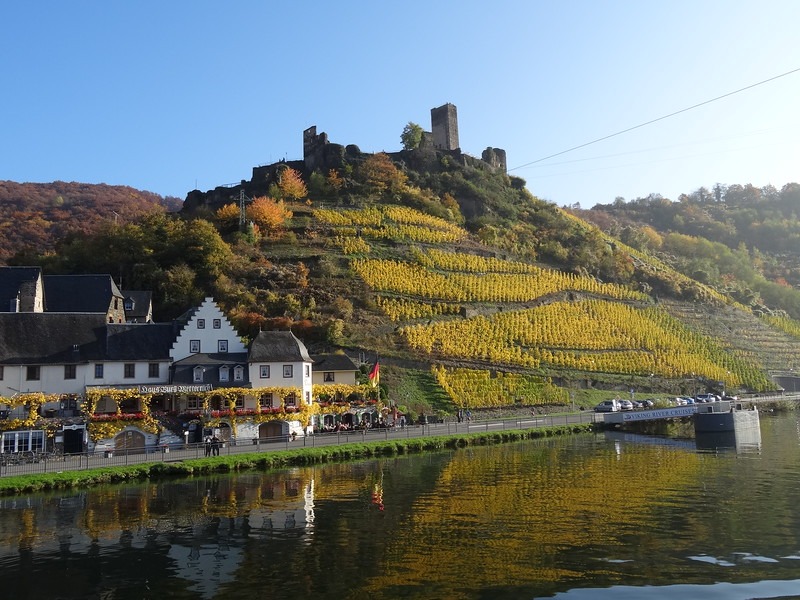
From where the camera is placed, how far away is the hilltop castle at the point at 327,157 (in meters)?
88.8

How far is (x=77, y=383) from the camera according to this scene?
144ft

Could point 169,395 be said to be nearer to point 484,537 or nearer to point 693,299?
point 484,537

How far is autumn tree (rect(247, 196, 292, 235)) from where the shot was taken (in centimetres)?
7588

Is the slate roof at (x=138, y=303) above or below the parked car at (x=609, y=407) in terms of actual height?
above

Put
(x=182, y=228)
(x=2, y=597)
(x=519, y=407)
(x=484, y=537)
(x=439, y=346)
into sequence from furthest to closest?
(x=182, y=228)
(x=439, y=346)
(x=519, y=407)
(x=484, y=537)
(x=2, y=597)

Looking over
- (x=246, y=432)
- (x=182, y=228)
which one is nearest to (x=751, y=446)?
(x=246, y=432)

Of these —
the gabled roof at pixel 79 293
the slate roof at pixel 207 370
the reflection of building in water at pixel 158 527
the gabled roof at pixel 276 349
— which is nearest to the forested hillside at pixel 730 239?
the gabled roof at pixel 276 349

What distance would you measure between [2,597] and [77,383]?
97.2ft

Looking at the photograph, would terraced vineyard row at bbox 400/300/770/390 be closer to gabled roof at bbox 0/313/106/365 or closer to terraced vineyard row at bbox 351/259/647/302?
terraced vineyard row at bbox 351/259/647/302

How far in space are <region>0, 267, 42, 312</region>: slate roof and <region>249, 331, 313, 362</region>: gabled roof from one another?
66.3 feet

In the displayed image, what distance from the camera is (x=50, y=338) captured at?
45188 millimetres

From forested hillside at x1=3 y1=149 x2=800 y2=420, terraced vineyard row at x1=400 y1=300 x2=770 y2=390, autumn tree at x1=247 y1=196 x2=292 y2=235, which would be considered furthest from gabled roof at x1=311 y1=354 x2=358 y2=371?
autumn tree at x1=247 y1=196 x2=292 y2=235

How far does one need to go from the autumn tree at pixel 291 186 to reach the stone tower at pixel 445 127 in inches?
974

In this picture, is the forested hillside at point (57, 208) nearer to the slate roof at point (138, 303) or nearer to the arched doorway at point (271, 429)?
the slate roof at point (138, 303)
